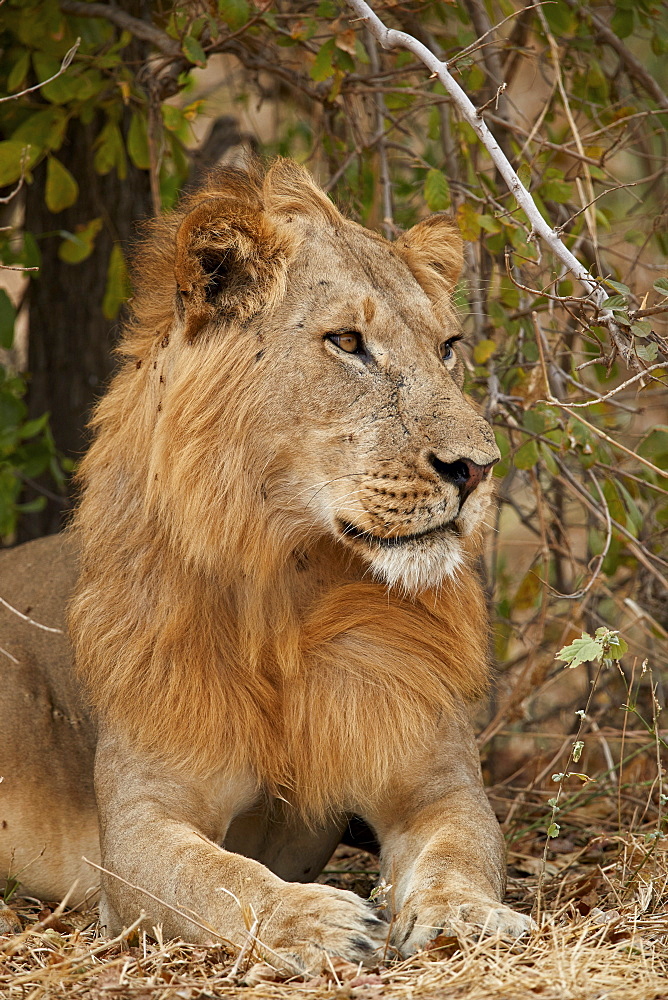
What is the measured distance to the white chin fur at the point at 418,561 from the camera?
2814 mm

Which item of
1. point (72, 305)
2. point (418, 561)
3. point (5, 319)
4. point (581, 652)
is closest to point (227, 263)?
point (418, 561)

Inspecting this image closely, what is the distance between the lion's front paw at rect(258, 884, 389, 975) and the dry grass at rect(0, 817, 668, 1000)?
37 millimetres

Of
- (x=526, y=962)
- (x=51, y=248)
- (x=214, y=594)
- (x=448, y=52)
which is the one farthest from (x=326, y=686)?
(x=51, y=248)

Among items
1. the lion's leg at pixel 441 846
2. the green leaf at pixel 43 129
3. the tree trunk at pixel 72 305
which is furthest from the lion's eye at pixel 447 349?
the tree trunk at pixel 72 305

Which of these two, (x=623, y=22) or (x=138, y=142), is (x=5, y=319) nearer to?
(x=138, y=142)

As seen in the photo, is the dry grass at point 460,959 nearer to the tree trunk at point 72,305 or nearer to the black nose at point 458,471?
the black nose at point 458,471

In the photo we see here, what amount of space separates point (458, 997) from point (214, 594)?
3.91 feet

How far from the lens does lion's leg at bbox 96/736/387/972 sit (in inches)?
95.8

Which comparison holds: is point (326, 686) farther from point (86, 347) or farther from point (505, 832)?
point (86, 347)

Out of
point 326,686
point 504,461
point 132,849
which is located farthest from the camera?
point 504,461

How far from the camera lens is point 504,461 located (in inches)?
159

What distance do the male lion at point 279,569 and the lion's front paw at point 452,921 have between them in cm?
4

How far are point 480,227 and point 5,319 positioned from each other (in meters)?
1.76

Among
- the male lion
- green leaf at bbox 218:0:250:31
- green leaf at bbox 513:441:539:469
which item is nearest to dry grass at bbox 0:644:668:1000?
the male lion
